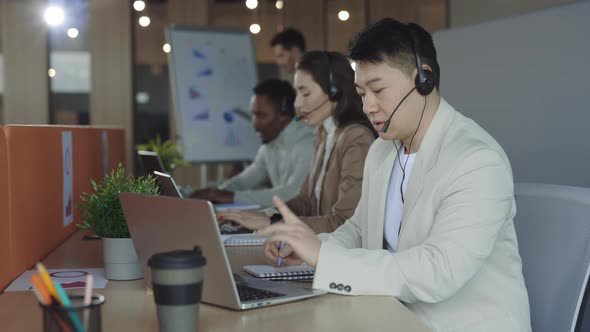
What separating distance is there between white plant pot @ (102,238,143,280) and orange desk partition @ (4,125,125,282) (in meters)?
0.23

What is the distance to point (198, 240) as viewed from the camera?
1.25 m

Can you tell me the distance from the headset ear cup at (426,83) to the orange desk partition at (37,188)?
36.6 inches

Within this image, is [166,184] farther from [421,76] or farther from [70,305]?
[70,305]

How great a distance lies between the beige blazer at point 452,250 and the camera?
56.4 inches

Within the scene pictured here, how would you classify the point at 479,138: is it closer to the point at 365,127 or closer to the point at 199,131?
the point at 365,127

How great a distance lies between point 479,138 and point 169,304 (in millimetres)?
864

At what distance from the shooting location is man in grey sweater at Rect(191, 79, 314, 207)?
391 cm

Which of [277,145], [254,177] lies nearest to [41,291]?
[277,145]

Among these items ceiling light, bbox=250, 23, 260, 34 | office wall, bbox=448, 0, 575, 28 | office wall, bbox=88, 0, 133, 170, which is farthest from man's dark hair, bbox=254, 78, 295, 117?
ceiling light, bbox=250, 23, 260, 34

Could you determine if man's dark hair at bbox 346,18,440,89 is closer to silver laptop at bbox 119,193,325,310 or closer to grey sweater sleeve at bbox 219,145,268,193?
silver laptop at bbox 119,193,325,310

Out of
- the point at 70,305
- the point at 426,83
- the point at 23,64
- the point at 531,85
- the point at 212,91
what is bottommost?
the point at 70,305

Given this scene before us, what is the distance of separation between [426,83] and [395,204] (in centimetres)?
33

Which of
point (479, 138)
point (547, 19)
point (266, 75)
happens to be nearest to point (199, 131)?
point (266, 75)

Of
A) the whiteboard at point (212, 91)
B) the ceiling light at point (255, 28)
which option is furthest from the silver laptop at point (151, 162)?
the ceiling light at point (255, 28)
